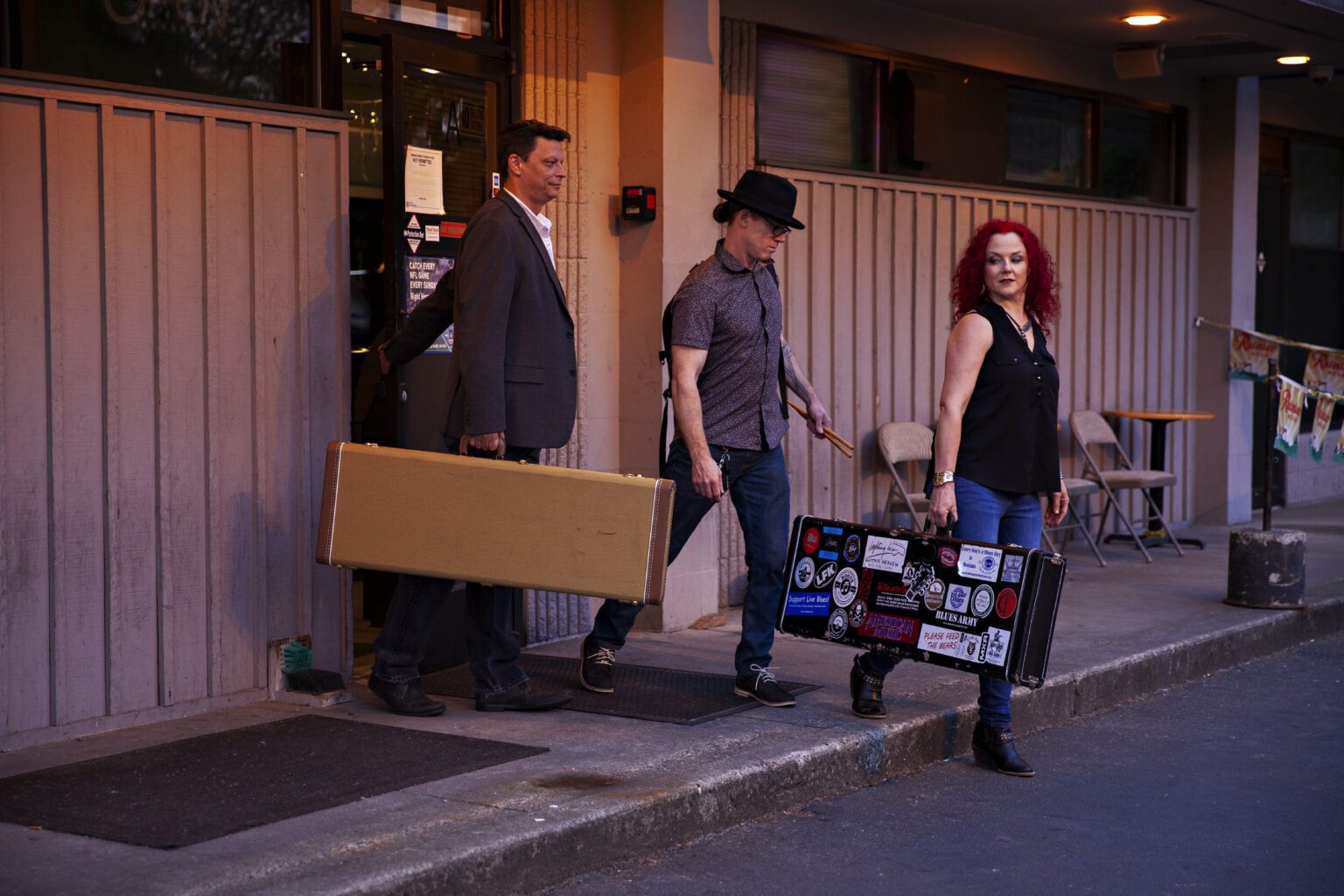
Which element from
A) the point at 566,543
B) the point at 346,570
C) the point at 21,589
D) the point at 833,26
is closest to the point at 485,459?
the point at 566,543

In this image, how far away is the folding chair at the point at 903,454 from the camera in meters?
8.93

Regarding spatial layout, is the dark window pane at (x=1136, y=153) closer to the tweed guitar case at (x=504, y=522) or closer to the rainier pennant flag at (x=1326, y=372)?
the rainier pennant flag at (x=1326, y=372)

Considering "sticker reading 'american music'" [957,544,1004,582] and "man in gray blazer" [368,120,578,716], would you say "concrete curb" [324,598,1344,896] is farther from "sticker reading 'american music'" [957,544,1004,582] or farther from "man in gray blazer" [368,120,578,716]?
"man in gray blazer" [368,120,578,716]

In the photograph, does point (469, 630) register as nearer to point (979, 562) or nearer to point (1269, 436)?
point (979, 562)

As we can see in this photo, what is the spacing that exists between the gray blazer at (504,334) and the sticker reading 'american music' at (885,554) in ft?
3.80

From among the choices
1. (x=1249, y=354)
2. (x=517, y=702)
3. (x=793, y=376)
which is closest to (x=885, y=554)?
(x=793, y=376)

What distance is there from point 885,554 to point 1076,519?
479 centimetres

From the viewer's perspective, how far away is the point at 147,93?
5.32m

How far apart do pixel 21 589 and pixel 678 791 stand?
219 centimetres

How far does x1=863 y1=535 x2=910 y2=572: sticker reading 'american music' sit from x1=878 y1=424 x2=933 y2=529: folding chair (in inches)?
127

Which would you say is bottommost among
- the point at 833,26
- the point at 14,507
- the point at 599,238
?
the point at 14,507

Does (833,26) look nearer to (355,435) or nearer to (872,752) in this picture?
(355,435)

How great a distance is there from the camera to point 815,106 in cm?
884

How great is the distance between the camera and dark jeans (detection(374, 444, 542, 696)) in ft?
18.1
